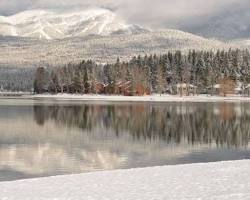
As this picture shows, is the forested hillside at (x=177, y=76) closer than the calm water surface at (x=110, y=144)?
No

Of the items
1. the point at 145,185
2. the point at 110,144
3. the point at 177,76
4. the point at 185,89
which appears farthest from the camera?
the point at 177,76

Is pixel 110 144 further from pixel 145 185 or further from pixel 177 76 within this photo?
pixel 177 76

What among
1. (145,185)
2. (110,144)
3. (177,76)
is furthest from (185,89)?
(145,185)

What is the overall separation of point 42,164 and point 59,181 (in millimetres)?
8293

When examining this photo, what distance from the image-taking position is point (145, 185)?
72.5ft

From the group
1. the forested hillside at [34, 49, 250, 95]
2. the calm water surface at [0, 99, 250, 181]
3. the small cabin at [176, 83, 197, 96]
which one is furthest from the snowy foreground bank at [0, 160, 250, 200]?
the small cabin at [176, 83, 197, 96]

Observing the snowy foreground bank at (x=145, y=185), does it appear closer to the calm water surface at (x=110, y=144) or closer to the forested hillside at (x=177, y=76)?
the calm water surface at (x=110, y=144)

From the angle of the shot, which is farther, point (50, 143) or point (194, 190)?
point (50, 143)

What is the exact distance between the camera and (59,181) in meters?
23.4

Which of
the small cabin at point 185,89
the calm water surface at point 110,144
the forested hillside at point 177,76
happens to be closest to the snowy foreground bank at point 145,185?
the calm water surface at point 110,144

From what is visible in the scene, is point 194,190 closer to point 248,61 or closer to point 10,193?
point 10,193

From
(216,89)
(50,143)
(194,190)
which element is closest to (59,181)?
(194,190)

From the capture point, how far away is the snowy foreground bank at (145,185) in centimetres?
1964

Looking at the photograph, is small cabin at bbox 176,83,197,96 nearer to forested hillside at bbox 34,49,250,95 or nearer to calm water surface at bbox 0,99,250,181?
forested hillside at bbox 34,49,250,95
